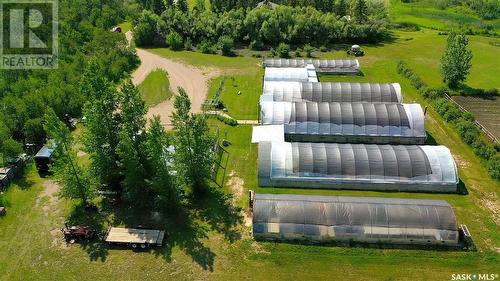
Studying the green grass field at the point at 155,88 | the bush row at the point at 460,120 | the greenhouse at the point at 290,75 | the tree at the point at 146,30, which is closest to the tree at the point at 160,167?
the green grass field at the point at 155,88

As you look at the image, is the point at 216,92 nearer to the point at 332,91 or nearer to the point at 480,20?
the point at 332,91

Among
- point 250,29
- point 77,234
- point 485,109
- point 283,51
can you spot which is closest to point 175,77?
point 283,51

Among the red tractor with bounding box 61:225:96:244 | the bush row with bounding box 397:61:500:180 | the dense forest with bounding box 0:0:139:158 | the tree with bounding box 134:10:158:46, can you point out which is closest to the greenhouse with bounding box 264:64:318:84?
the bush row with bounding box 397:61:500:180

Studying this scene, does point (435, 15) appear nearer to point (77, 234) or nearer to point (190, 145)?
point (190, 145)

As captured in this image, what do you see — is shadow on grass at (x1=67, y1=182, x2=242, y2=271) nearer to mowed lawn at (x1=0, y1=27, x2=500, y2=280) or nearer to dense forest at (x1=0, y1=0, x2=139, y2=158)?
mowed lawn at (x1=0, y1=27, x2=500, y2=280)

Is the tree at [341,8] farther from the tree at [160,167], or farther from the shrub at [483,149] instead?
the tree at [160,167]
